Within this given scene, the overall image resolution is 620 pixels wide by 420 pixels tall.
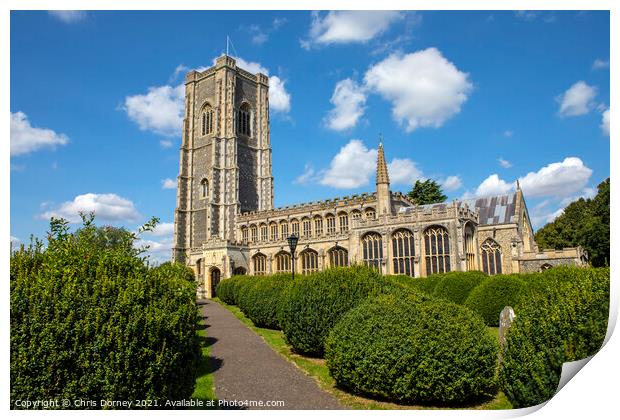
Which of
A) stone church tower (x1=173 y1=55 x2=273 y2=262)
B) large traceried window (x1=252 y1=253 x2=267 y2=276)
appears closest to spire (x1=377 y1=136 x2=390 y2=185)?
large traceried window (x1=252 y1=253 x2=267 y2=276)

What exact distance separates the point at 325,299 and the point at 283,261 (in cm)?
2837

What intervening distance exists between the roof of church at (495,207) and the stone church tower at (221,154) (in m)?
24.5

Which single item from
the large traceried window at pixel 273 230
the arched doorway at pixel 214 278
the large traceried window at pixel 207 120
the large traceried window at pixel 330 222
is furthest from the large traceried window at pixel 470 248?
the large traceried window at pixel 207 120

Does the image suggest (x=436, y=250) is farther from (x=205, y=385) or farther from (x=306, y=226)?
(x=205, y=385)

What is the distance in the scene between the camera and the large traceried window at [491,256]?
1153 inches

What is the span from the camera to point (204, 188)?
50.2m

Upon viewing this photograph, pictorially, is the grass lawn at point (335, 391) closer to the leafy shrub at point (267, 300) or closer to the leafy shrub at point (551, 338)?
the leafy shrub at point (551, 338)

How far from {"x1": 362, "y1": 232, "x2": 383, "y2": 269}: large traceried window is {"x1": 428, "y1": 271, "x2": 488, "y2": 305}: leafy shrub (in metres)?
11.9

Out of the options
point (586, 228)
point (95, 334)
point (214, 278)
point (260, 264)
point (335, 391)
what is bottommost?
point (335, 391)

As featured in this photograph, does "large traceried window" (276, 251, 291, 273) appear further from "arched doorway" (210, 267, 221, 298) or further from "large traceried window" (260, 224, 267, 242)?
"large traceried window" (260, 224, 267, 242)

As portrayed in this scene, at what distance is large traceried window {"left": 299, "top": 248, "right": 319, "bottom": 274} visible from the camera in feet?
118

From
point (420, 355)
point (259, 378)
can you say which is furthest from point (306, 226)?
point (420, 355)
